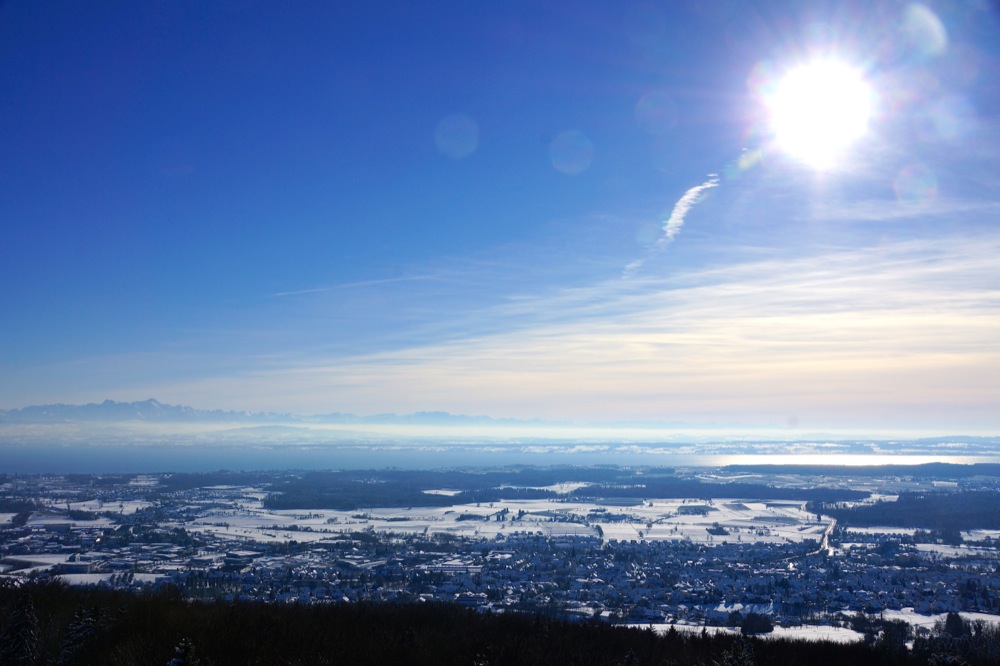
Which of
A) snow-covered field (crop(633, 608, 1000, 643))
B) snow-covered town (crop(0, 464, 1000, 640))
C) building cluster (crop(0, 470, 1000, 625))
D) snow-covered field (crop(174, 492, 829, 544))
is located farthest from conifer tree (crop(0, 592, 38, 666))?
snow-covered field (crop(174, 492, 829, 544))

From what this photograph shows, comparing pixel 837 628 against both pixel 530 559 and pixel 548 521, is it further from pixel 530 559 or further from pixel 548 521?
pixel 548 521

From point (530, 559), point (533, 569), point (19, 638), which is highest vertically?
point (19, 638)

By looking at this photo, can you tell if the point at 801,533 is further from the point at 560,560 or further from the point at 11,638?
the point at 11,638

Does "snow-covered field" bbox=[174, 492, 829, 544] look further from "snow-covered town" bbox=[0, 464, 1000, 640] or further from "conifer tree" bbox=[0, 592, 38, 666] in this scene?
"conifer tree" bbox=[0, 592, 38, 666]

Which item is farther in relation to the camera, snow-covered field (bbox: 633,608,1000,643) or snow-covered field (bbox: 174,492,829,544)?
snow-covered field (bbox: 174,492,829,544)

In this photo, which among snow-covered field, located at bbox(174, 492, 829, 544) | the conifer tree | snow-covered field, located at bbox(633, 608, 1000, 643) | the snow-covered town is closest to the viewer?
the conifer tree

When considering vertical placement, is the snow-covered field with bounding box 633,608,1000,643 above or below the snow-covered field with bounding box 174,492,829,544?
above

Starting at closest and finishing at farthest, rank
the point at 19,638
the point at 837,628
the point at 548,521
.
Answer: the point at 19,638 → the point at 837,628 → the point at 548,521

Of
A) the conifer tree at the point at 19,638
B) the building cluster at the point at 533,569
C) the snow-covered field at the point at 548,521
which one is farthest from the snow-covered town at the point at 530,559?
the conifer tree at the point at 19,638

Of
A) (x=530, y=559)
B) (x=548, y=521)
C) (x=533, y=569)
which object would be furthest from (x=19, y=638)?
(x=548, y=521)

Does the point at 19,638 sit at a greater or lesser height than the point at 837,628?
greater
